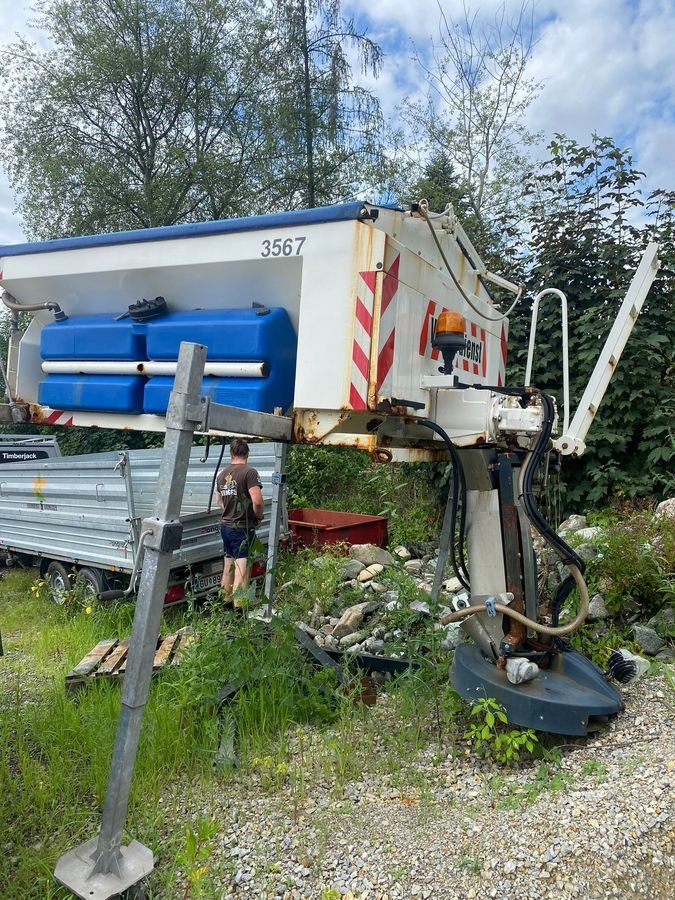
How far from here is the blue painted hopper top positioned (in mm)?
2719

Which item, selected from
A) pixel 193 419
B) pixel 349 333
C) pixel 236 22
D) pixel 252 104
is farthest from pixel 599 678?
pixel 236 22

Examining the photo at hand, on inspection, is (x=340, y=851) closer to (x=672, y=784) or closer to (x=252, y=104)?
(x=672, y=784)

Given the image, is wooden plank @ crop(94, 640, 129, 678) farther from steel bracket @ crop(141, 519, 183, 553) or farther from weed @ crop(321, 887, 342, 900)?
weed @ crop(321, 887, 342, 900)

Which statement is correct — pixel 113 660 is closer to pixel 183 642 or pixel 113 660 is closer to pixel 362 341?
pixel 183 642

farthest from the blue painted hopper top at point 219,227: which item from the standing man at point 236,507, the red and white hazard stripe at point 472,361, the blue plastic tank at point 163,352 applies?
the standing man at point 236,507

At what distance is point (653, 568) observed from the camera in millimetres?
4012

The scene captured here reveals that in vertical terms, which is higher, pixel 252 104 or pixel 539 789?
pixel 252 104

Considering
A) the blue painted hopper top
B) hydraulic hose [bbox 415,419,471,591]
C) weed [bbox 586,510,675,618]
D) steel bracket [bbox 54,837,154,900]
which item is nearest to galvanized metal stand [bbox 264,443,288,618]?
hydraulic hose [bbox 415,419,471,591]

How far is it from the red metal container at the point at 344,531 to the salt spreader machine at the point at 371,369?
11.4 feet

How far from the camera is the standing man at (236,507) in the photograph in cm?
561

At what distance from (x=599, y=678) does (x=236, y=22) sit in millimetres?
16666

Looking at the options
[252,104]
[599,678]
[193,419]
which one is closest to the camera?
[193,419]

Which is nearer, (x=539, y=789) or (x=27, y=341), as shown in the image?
(x=539, y=789)

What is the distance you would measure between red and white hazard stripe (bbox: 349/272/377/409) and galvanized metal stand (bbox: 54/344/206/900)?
695 mm
